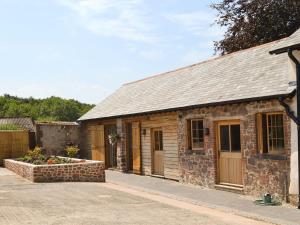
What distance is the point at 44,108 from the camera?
72375mm

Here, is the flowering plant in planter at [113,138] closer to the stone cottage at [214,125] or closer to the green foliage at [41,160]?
the stone cottage at [214,125]

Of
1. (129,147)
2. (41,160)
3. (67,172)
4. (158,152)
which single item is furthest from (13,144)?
(158,152)

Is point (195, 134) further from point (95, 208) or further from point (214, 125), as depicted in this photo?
point (95, 208)

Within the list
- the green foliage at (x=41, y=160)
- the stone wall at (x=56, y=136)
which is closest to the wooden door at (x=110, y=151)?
the green foliage at (x=41, y=160)

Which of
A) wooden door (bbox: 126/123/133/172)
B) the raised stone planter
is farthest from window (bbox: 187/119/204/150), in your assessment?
wooden door (bbox: 126/123/133/172)

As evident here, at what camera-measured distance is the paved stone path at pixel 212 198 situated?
1102 centimetres

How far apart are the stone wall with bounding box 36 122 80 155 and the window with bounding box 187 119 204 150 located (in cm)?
1223

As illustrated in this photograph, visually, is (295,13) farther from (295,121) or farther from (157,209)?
(157,209)

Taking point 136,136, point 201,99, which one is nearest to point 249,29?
point 136,136

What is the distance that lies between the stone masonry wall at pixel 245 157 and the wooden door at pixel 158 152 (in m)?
2.16

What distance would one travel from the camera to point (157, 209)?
39.6ft

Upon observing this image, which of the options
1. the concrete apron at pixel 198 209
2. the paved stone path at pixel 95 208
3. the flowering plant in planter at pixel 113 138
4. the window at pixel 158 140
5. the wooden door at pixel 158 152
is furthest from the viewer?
the flowering plant in planter at pixel 113 138

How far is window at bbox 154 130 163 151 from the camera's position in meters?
19.9

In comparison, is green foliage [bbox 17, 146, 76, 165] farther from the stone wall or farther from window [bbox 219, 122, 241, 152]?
window [bbox 219, 122, 241, 152]
